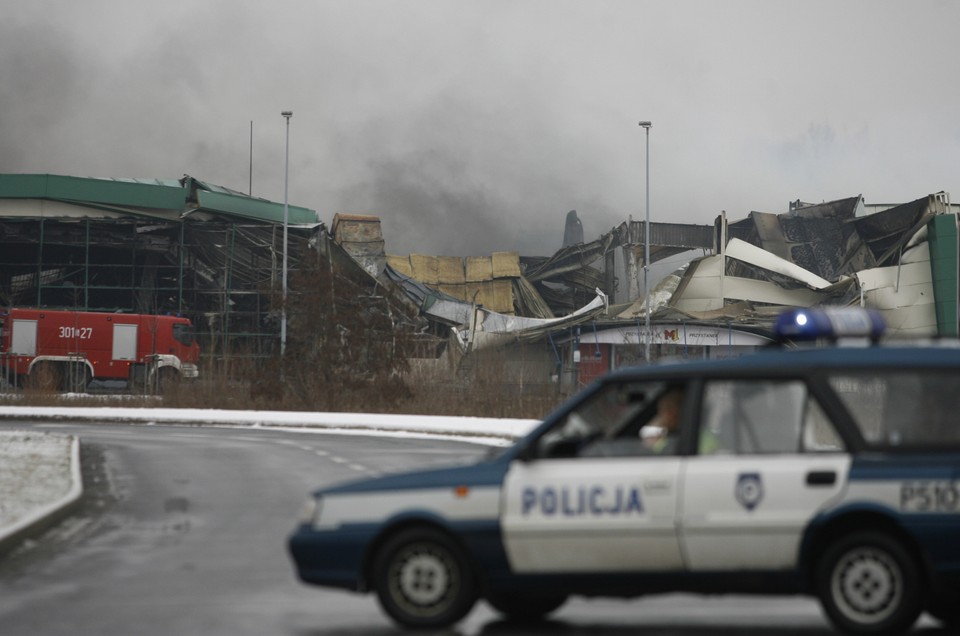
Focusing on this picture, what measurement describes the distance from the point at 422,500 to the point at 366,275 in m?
76.0

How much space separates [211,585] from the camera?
10211 millimetres

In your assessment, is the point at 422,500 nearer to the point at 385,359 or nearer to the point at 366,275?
the point at 385,359

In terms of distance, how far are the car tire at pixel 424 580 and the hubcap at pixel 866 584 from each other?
209 centimetres

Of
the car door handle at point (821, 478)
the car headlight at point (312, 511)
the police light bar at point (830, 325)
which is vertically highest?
the police light bar at point (830, 325)

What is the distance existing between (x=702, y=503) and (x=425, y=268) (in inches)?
3931

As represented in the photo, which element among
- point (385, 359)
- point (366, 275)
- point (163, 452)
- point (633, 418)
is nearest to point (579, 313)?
point (366, 275)

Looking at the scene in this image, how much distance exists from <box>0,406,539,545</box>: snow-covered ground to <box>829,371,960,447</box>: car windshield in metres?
7.47

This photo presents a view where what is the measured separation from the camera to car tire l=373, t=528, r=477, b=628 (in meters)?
8.27

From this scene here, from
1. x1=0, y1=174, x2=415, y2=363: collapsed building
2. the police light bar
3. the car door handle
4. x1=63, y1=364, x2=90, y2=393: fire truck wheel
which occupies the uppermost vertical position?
x1=0, y1=174, x2=415, y2=363: collapsed building

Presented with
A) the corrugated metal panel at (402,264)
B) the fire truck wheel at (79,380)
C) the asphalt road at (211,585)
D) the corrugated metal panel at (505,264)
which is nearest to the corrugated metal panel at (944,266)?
the corrugated metal panel at (505,264)

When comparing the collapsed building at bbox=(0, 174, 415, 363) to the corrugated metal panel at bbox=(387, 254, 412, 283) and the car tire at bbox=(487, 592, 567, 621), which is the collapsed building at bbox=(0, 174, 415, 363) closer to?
the corrugated metal panel at bbox=(387, 254, 412, 283)

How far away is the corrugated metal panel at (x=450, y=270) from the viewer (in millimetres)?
107062

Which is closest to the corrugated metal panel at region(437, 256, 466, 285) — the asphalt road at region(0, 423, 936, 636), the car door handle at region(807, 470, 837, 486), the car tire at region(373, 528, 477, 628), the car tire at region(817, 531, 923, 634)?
the asphalt road at region(0, 423, 936, 636)

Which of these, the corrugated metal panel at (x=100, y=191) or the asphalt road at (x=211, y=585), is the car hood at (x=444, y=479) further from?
the corrugated metal panel at (x=100, y=191)
